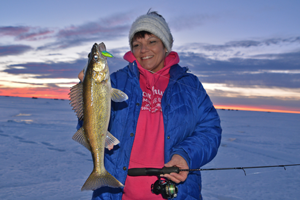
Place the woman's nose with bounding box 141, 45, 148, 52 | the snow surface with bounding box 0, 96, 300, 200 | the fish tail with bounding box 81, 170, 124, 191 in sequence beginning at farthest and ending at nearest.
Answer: the snow surface with bounding box 0, 96, 300, 200
the woman's nose with bounding box 141, 45, 148, 52
the fish tail with bounding box 81, 170, 124, 191

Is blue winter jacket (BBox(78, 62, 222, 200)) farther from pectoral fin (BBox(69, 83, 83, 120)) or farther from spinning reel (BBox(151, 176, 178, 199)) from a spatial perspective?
pectoral fin (BBox(69, 83, 83, 120))

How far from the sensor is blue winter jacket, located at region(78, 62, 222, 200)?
233cm

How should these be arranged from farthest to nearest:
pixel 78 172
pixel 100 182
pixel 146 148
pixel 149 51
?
pixel 78 172 < pixel 149 51 < pixel 146 148 < pixel 100 182

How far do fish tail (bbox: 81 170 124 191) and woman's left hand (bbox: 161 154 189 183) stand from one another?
0.48 m

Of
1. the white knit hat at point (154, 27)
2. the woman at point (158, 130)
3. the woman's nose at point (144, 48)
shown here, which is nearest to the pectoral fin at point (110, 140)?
the woman at point (158, 130)

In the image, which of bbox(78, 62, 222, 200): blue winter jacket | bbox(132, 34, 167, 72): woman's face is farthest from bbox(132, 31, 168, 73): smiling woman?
bbox(78, 62, 222, 200): blue winter jacket

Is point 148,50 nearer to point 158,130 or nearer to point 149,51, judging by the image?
point 149,51

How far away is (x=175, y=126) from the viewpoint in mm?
2432

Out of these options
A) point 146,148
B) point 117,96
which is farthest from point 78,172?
point 117,96

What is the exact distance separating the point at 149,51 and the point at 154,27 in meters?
0.32

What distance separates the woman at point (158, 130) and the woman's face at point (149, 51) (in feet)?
0.25

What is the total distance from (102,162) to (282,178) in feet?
18.2

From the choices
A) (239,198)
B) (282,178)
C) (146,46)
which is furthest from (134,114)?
(282,178)

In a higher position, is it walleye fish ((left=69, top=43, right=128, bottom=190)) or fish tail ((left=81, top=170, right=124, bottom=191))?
walleye fish ((left=69, top=43, right=128, bottom=190))
